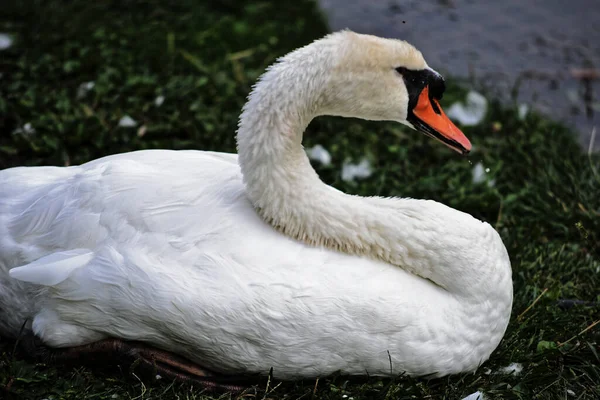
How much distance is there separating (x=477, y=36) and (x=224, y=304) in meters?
4.58

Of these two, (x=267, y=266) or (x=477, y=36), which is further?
(x=477, y=36)

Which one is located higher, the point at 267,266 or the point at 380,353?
the point at 267,266

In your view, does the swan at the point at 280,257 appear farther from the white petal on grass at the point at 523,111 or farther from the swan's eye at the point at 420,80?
the white petal on grass at the point at 523,111

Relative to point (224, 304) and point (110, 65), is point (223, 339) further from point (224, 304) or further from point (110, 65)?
point (110, 65)

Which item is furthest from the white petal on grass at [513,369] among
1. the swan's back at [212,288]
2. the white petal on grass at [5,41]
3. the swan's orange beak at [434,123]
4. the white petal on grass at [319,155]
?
the white petal on grass at [5,41]

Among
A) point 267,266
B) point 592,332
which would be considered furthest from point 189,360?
point 592,332

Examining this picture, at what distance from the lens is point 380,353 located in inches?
138

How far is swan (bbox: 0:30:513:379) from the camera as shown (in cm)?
341

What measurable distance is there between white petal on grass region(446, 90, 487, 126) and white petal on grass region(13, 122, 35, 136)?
2.70 m

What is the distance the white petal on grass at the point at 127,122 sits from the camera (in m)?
5.45

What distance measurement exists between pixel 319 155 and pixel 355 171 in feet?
0.80

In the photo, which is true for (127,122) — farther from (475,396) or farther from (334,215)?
(475,396)

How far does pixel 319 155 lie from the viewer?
215 inches

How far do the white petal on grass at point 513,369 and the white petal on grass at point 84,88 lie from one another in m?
3.24
